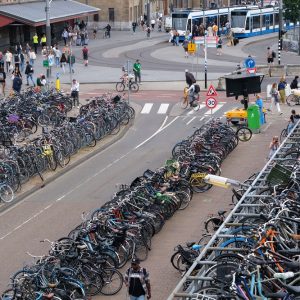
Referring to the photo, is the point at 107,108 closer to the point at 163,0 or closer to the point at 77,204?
the point at 77,204

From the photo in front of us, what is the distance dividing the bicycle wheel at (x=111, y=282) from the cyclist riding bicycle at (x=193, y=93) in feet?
75.4

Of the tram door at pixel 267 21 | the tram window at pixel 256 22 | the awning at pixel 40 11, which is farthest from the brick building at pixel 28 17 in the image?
the tram door at pixel 267 21

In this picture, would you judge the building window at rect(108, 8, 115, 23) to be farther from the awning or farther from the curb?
the curb

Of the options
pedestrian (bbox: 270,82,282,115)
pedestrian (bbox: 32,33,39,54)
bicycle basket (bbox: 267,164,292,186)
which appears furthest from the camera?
pedestrian (bbox: 32,33,39,54)

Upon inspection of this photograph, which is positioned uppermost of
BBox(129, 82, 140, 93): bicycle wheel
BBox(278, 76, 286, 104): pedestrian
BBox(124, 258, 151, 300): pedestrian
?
BBox(124, 258, 151, 300): pedestrian

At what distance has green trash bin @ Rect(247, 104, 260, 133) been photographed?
3434cm

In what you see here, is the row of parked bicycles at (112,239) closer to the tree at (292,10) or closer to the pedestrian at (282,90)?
the pedestrian at (282,90)

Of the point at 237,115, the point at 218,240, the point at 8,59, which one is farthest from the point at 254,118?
the point at 8,59

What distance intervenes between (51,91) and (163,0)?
68.2 meters

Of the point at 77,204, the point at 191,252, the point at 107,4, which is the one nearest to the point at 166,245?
the point at 191,252

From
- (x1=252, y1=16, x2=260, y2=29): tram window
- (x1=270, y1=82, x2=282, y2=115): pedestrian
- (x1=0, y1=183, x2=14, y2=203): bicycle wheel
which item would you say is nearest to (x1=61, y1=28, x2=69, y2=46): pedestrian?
(x1=252, y1=16, x2=260, y2=29): tram window

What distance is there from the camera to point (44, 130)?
3038 cm

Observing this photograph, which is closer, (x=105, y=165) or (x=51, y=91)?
(x=105, y=165)

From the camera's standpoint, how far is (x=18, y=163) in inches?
1026
